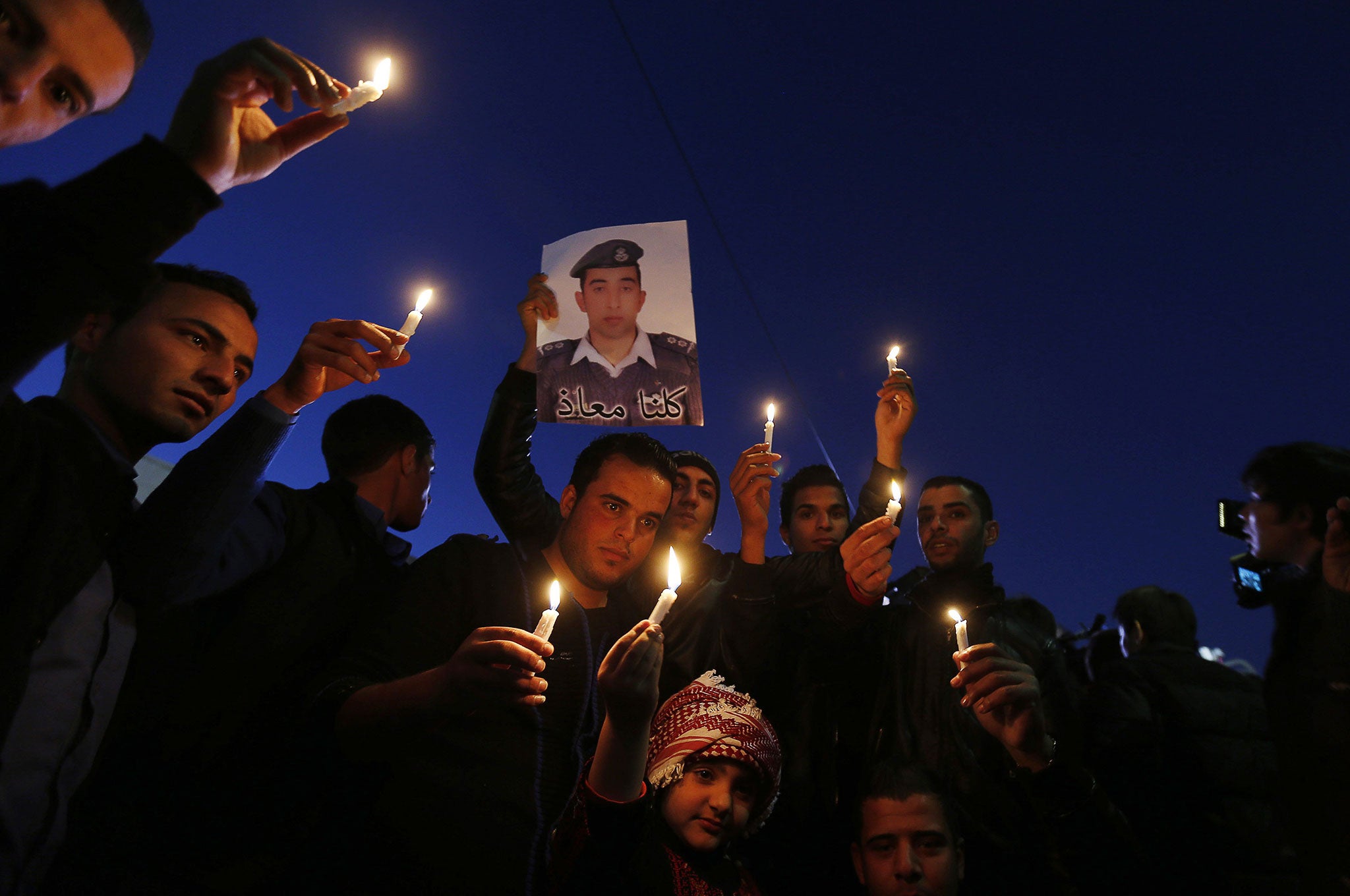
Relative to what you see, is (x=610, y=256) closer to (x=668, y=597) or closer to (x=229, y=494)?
(x=229, y=494)

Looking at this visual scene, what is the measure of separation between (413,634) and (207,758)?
62 cm

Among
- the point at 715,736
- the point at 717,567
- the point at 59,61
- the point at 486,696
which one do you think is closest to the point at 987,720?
the point at 715,736

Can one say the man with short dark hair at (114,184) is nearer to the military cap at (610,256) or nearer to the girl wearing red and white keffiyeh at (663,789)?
the girl wearing red and white keffiyeh at (663,789)

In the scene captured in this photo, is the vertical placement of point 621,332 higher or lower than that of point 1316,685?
higher

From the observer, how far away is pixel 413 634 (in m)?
2.17

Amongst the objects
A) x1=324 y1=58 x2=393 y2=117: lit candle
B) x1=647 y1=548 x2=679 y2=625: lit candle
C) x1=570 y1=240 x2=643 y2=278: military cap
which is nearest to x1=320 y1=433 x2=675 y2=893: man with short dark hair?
x1=647 y1=548 x2=679 y2=625: lit candle

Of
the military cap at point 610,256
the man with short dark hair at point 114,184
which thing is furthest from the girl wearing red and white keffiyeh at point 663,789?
the military cap at point 610,256

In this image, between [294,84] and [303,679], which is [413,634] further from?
[294,84]

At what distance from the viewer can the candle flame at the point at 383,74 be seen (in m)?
1.81

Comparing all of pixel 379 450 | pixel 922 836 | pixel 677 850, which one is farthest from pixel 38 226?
pixel 922 836

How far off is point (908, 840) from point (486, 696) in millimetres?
2074

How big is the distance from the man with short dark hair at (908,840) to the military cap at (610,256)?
277cm

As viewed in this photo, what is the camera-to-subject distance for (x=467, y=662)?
1.67 metres

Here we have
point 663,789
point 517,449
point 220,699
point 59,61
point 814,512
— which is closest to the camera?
point 59,61
